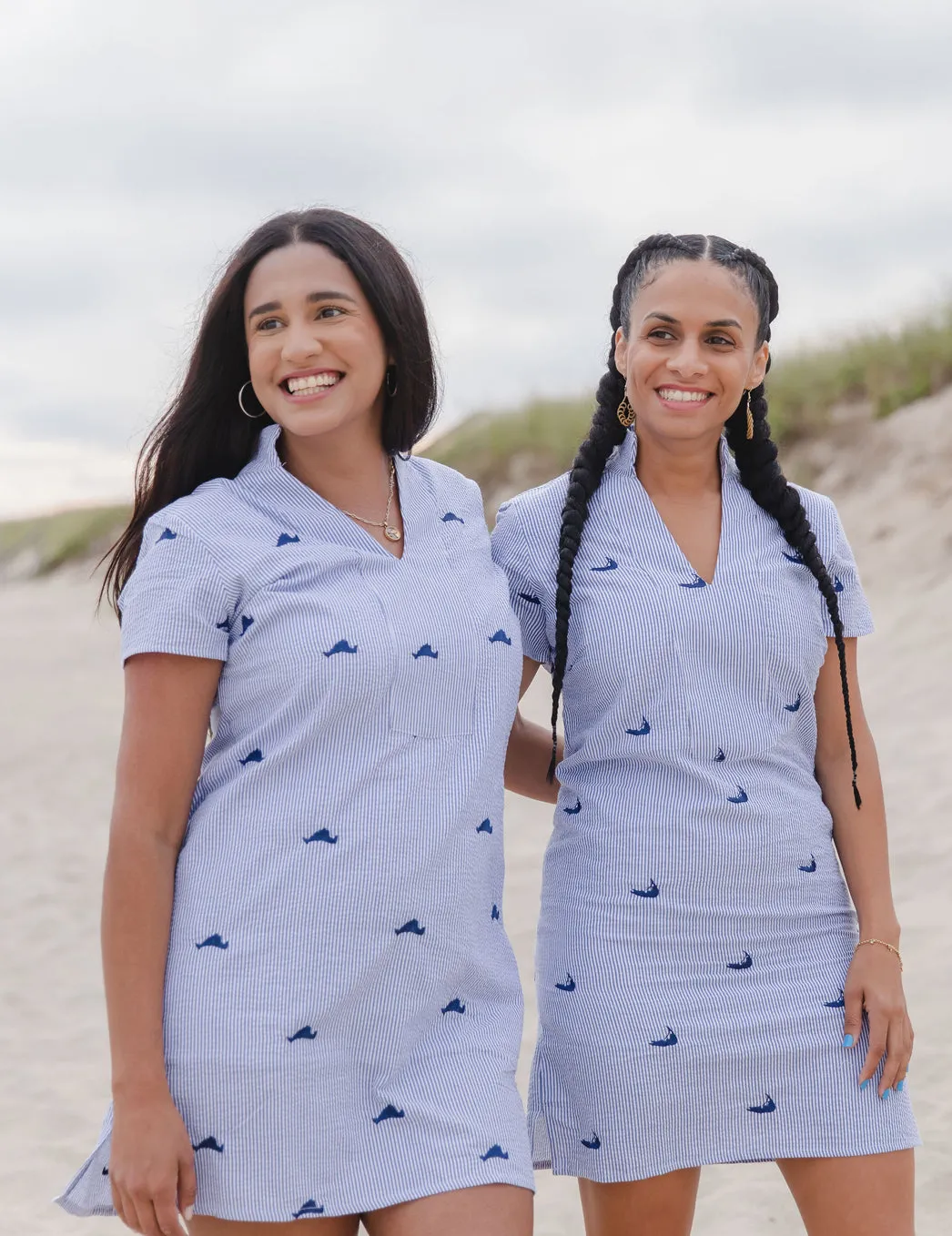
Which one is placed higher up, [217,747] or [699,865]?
[217,747]

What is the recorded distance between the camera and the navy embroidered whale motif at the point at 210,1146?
194 centimetres

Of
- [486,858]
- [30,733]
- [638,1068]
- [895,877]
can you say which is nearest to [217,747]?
[486,858]

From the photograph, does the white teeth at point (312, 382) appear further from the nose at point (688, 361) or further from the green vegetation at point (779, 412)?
the green vegetation at point (779, 412)

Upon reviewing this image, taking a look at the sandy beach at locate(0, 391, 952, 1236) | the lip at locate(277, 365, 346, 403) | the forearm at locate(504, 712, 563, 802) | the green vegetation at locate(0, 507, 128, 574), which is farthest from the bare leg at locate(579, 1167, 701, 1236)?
the green vegetation at locate(0, 507, 128, 574)

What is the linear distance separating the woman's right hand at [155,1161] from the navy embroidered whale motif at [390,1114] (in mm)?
258

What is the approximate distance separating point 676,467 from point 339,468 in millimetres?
630

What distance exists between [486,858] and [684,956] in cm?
39

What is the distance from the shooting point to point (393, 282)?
231 cm

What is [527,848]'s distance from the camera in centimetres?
811

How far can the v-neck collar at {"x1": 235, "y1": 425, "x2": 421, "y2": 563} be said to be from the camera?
218 centimetres

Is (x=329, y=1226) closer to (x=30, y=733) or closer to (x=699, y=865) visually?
(x=699, y=865)

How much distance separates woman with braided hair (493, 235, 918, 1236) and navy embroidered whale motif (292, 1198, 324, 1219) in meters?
0.53

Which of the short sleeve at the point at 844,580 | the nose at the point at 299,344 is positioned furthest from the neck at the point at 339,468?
the short sleeve at the point at 844,580

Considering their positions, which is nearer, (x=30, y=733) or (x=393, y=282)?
(x=393, y=282)
